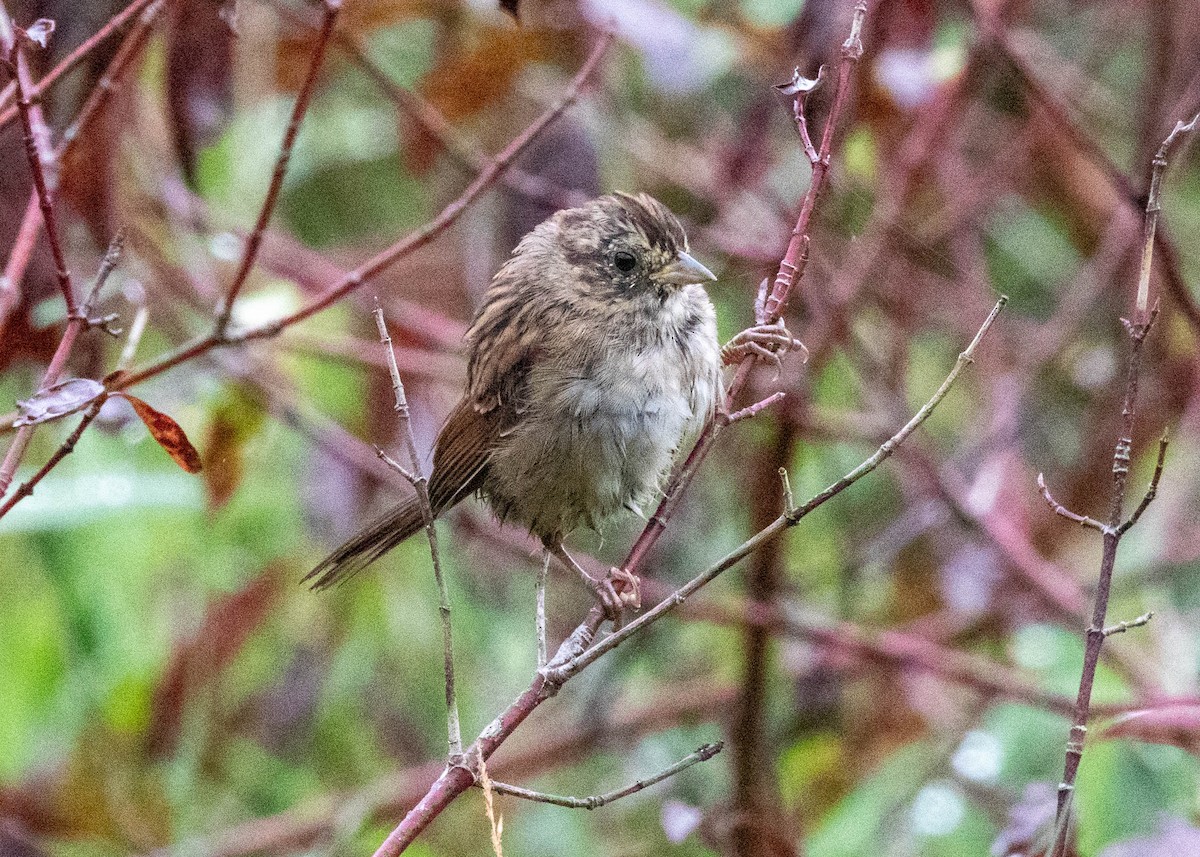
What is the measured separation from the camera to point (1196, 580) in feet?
13.6

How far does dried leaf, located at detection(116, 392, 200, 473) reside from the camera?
7.32 feet

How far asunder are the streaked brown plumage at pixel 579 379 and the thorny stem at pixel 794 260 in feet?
2.45

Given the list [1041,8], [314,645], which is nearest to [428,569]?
[314,645]

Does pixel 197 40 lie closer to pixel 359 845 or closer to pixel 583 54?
pixel 583 54

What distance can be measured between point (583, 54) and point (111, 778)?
274 centimetres

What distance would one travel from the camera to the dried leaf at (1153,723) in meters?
2.58

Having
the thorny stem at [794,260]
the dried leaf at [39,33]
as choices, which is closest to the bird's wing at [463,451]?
the thorny stem at [794,260]

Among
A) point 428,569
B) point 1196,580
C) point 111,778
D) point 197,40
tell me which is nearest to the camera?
point 197,40

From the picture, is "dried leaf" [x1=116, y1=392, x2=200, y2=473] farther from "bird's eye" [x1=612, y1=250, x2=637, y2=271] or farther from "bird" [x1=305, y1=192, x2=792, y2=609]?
"bird's eye" [x1=612, y1=250, x2=637, y2=271]

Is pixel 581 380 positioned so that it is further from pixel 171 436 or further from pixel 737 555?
pixel 737 555

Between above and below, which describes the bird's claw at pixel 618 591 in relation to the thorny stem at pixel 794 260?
below

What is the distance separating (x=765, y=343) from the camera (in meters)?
3.29

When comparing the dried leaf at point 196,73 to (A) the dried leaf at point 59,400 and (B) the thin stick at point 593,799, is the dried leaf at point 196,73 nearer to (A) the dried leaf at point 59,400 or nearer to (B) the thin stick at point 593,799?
(A) the dried leaf at point 59,400

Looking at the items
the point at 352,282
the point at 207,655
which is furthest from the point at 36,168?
the point at 207,655
